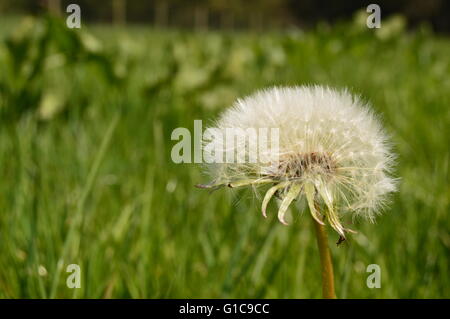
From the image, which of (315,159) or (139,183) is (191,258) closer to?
(139,183)

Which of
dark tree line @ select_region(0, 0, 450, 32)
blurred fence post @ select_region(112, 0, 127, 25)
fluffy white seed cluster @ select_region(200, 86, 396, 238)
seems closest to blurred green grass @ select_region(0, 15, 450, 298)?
fluffy white seed cluster @ select_region(200, 86, 396, 238)

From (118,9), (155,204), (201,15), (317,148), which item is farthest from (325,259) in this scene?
(201,15)

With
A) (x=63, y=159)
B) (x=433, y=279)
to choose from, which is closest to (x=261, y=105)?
(x=433, y=279)

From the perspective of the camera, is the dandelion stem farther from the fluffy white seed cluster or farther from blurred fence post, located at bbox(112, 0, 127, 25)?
blurred fence post, located at bbox(112, 0, 127, 25)

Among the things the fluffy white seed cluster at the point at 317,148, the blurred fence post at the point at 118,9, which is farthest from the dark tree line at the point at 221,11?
the fluffy white seed cluster at the point at 317,148

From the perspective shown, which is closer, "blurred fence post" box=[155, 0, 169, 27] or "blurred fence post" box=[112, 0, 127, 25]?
"blurred fence post" box=[112, 0, 127, 25]
